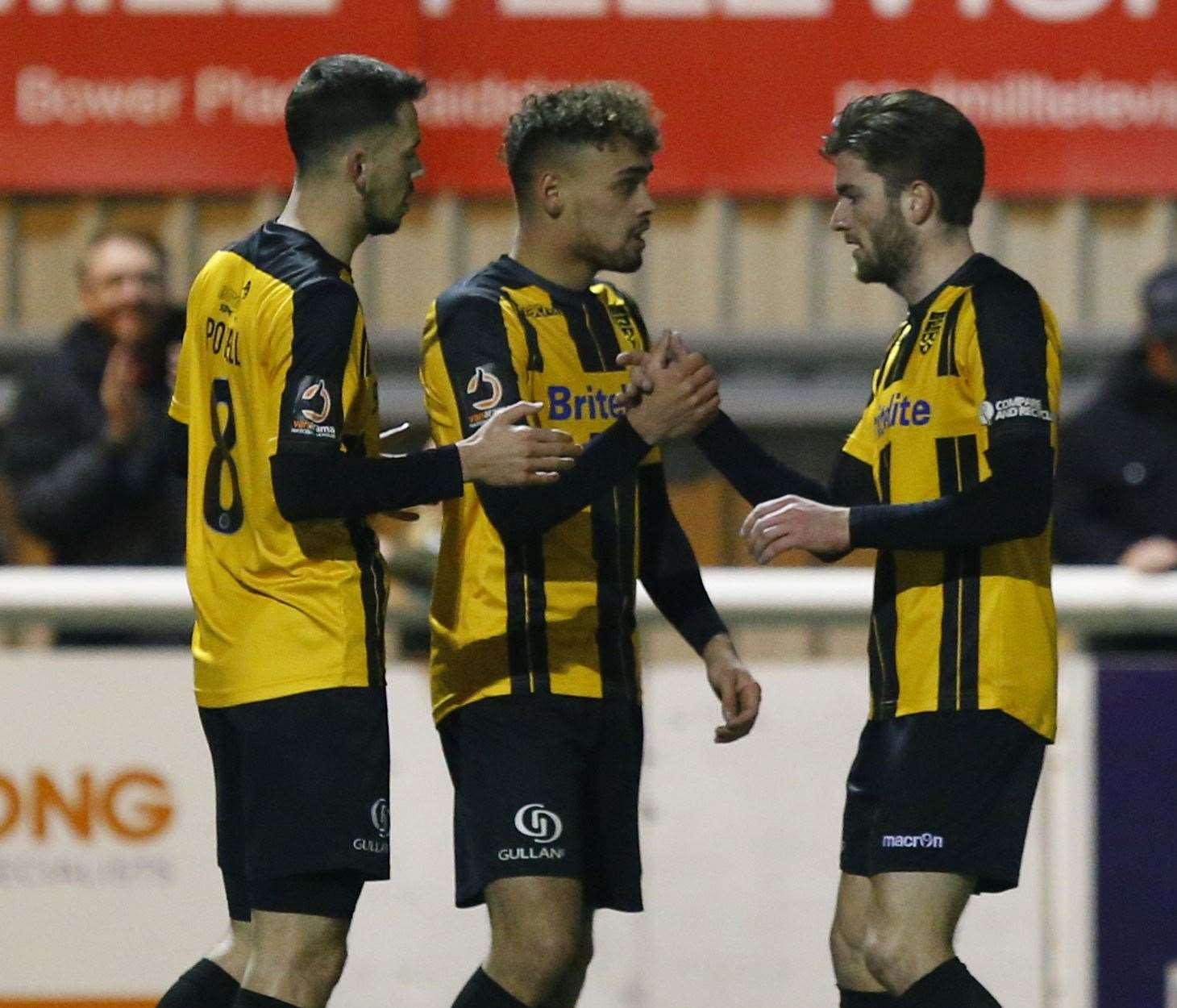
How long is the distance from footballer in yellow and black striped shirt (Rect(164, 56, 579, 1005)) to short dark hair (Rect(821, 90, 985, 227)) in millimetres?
728

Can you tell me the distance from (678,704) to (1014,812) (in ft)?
4.97

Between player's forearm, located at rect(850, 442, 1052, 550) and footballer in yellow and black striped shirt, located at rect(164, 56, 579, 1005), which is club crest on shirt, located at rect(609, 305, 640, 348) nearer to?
footballer in yellow and black striped shirt, located at rect(164, 56, 579, 1005)

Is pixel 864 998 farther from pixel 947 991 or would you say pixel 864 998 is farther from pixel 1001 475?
pixel 1001 475

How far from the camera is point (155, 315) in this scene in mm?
6035

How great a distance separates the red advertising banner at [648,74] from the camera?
688 cm

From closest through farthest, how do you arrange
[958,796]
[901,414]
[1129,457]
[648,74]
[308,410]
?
[308,410] → [958,796] → [901,414] → [1129,457] → [648,74]

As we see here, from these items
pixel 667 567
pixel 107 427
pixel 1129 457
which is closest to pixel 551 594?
pixel 667 567

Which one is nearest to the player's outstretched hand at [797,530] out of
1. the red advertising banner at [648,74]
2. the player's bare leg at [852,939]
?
the player's bare leg at [852,939]

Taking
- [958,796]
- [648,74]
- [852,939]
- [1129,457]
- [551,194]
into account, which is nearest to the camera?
[958,796]

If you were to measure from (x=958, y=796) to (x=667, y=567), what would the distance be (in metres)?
0.75

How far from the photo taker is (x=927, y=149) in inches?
155

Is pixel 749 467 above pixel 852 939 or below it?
above

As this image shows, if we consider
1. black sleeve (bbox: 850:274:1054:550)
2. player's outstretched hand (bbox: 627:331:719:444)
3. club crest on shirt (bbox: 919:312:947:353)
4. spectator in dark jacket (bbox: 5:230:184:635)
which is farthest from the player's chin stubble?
spectator in dark jacket (bbox: 5:230:184:635)

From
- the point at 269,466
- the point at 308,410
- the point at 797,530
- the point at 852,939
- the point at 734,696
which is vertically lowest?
the point at 852,939
